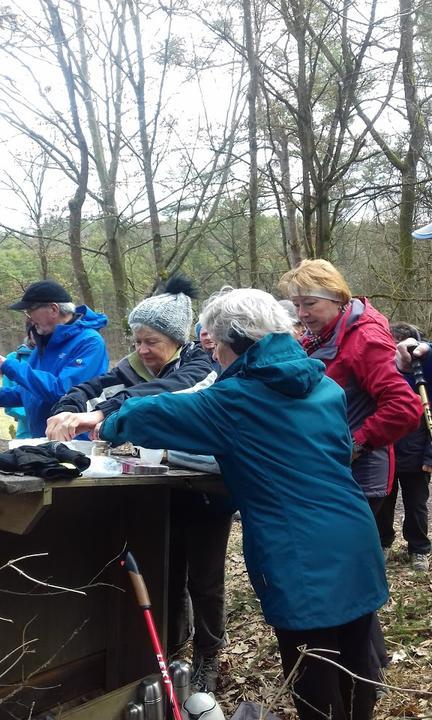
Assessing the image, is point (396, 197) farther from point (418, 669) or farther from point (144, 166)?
point (418, 669)

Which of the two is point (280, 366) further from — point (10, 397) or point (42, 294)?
point (10, 397)

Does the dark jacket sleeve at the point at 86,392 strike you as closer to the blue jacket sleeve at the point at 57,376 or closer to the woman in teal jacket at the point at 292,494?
the blue jacket sleeve at the point at 57,376

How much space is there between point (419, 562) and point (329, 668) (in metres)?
3.03

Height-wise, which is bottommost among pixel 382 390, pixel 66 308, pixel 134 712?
pixel 134 712

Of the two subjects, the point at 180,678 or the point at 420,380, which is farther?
the point at 420,380

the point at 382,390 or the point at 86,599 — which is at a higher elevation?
the point at 382,390

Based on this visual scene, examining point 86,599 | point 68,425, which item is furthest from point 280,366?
point 86,599

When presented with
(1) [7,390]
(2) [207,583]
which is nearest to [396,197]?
(1) [7,390]

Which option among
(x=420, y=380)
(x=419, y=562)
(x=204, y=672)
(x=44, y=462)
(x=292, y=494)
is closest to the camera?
(x=44, y=462)

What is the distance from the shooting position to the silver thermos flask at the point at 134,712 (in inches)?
105

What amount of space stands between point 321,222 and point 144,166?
364 cm

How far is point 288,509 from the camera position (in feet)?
7.09

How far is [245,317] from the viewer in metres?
2.38

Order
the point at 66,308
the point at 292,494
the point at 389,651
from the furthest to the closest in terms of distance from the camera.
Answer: the point at 66,308 → the point at 389,651 → the point at 292,494
